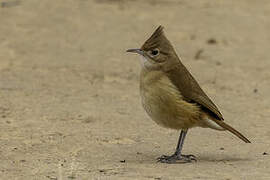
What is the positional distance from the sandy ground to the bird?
1.25 feet

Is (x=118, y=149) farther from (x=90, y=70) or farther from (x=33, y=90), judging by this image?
(x=90, y=70)

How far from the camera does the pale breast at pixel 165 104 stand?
8.49 meters

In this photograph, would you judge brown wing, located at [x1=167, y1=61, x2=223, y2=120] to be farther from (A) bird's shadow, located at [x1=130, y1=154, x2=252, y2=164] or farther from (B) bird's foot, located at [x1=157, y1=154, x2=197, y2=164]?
(B) bird's foot, located at [x1=157, y1=154, x2=197, y2=164]

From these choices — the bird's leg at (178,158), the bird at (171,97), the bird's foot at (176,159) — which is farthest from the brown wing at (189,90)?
the bird's foot at (176,159)

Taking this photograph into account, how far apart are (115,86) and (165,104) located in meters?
3.93

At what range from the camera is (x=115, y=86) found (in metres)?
12.4

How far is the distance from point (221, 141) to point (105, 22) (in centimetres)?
688

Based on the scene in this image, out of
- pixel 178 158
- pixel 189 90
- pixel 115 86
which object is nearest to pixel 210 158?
pixel 178 158

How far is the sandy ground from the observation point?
844cm

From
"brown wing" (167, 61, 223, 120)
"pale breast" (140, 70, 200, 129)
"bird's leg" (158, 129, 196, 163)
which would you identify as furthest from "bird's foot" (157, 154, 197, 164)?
"brown wing" (167, 61, 223, 120)

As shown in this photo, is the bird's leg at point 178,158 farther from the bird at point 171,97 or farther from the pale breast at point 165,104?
the pale breast at point 165,104

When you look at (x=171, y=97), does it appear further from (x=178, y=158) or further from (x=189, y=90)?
(x=178, y=158)

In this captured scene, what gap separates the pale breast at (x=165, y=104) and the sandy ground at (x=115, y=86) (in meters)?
0.46

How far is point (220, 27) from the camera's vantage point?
53.8ft
